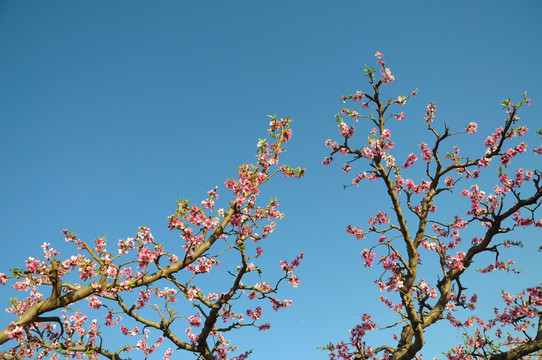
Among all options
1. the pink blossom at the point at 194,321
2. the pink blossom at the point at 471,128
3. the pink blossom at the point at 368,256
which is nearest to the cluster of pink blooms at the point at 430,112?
the pink blossom at the point at 471,128

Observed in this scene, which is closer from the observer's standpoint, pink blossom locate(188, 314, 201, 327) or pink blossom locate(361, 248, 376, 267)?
pink blossom locate(361, 248, 376, 267)

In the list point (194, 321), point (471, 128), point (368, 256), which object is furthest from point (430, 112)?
point (194, 321)

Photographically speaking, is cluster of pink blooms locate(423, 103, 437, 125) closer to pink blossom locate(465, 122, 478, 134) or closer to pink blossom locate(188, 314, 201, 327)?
pink blossom locate(465, 122, 478, 134)

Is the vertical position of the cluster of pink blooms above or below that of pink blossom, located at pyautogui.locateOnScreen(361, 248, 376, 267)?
above

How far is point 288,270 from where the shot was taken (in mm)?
10625

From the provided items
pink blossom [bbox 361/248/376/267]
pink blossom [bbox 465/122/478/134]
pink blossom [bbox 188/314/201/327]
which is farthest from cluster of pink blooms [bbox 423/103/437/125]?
pink blossom [bbox 188/314/201/327]

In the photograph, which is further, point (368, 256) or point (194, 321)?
point (194, 321)

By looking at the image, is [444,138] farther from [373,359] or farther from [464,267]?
[373,359]

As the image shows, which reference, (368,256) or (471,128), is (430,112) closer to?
(471,128)

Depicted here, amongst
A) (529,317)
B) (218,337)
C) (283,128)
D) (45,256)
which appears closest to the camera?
(45,256)

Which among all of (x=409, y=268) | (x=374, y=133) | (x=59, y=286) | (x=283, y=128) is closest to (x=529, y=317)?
(x=409, y=268)

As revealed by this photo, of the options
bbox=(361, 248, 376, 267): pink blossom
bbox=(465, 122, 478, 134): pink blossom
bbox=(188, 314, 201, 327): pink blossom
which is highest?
bbox=(465, 122, 478, 134): pink blossom

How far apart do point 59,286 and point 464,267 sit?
10586mm

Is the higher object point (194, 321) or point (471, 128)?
point (471, 128)
